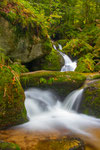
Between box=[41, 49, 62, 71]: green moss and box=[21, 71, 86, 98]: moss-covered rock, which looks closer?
box=[21, 71, 86, 98]: moss-covered rock

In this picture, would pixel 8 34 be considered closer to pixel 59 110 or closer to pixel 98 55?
pixel 59 110

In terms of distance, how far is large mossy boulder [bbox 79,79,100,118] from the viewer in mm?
4429

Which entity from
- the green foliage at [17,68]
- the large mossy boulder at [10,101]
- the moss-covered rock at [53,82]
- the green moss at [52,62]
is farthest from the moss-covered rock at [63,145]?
the green moss at [52,62]

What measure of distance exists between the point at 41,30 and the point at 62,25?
8.04m

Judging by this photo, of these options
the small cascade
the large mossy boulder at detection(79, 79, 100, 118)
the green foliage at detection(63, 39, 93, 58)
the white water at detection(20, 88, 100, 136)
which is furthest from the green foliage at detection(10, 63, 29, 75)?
the green foliage at detection(63, 39, 93, 58)

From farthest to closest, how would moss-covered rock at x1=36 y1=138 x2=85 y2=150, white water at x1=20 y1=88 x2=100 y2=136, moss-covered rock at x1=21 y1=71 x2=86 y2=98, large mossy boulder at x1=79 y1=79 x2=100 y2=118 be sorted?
1. moss-covered rock at x1=21 y1=71 x2=86 y2=98
2. large mossy boulder at x1=79 y1=79 x2=100 y2=118
3. white water at x1=20 y1=88 x2=100 y2=136
4. moss-covered rock at x1=36 y1=138 x2=85 y2=150

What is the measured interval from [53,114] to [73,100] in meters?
0.89

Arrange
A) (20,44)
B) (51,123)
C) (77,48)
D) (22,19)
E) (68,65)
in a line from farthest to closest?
1. (77,48)
2. (68,65)
3. (20,44)
4. (22,19)
5. (51,123)

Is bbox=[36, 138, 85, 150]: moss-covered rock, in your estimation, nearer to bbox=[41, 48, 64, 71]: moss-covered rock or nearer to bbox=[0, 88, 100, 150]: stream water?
bbox=[0, 88, 100, 150]: stream water

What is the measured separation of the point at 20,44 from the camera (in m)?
6.79

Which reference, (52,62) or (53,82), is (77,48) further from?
(53,82)

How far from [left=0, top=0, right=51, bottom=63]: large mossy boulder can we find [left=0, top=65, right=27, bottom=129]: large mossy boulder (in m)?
3.18

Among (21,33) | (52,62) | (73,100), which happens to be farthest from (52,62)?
(73,100)

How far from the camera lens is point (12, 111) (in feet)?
10.9
